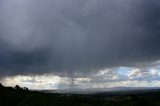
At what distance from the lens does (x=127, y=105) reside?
179 metres

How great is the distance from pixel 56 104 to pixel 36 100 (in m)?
12.1

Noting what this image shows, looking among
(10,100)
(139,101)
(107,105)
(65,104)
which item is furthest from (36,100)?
(139,101)

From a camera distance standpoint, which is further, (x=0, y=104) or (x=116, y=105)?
(x=116, y=105)

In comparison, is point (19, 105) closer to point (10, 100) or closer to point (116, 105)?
point (10, 100)

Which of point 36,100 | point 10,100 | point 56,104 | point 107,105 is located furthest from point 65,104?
point 10,100

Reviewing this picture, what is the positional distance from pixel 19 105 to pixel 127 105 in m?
65.1

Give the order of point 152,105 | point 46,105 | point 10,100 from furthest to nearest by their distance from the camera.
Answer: point 10,100 → point 152,105 → point 46,105

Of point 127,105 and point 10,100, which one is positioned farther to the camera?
point 10,100

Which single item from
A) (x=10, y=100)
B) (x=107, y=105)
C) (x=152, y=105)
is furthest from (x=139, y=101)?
(x=10, y=100)

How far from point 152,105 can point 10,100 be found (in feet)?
306

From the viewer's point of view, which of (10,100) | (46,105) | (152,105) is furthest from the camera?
(10,100)

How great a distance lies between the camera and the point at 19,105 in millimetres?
179250

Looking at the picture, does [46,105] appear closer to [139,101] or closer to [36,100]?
[36,100]

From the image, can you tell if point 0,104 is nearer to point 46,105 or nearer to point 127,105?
point 46,105
